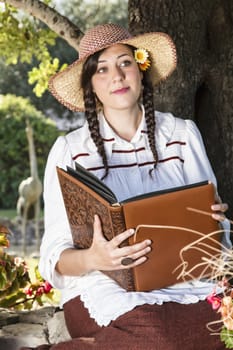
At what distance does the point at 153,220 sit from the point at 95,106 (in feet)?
2.38

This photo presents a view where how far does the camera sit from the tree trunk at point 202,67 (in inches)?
156

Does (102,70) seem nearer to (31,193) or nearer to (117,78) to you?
(117,78)

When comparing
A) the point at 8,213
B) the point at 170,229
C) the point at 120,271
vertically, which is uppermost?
the point at 170,229

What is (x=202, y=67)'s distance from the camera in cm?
407

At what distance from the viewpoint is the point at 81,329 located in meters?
2.73

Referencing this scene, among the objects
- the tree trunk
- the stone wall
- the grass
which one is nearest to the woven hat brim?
the tree trunk

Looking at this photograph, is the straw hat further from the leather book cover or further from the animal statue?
the animal statue

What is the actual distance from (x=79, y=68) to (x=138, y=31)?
1.00 metres

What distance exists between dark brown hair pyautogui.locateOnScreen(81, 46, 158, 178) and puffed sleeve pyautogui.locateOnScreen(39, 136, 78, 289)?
4.5 inches

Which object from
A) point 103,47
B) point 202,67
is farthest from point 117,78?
point 202,67

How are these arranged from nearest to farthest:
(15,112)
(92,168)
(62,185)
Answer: (62,185), (92,168), (15,112)

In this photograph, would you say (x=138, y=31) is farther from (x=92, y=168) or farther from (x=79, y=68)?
(x=92, y=168)

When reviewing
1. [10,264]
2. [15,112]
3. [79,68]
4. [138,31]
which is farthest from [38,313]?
[15,112]

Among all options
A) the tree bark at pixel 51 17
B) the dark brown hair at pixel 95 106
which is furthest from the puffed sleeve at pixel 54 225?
the tree bark at pixel 51 17
